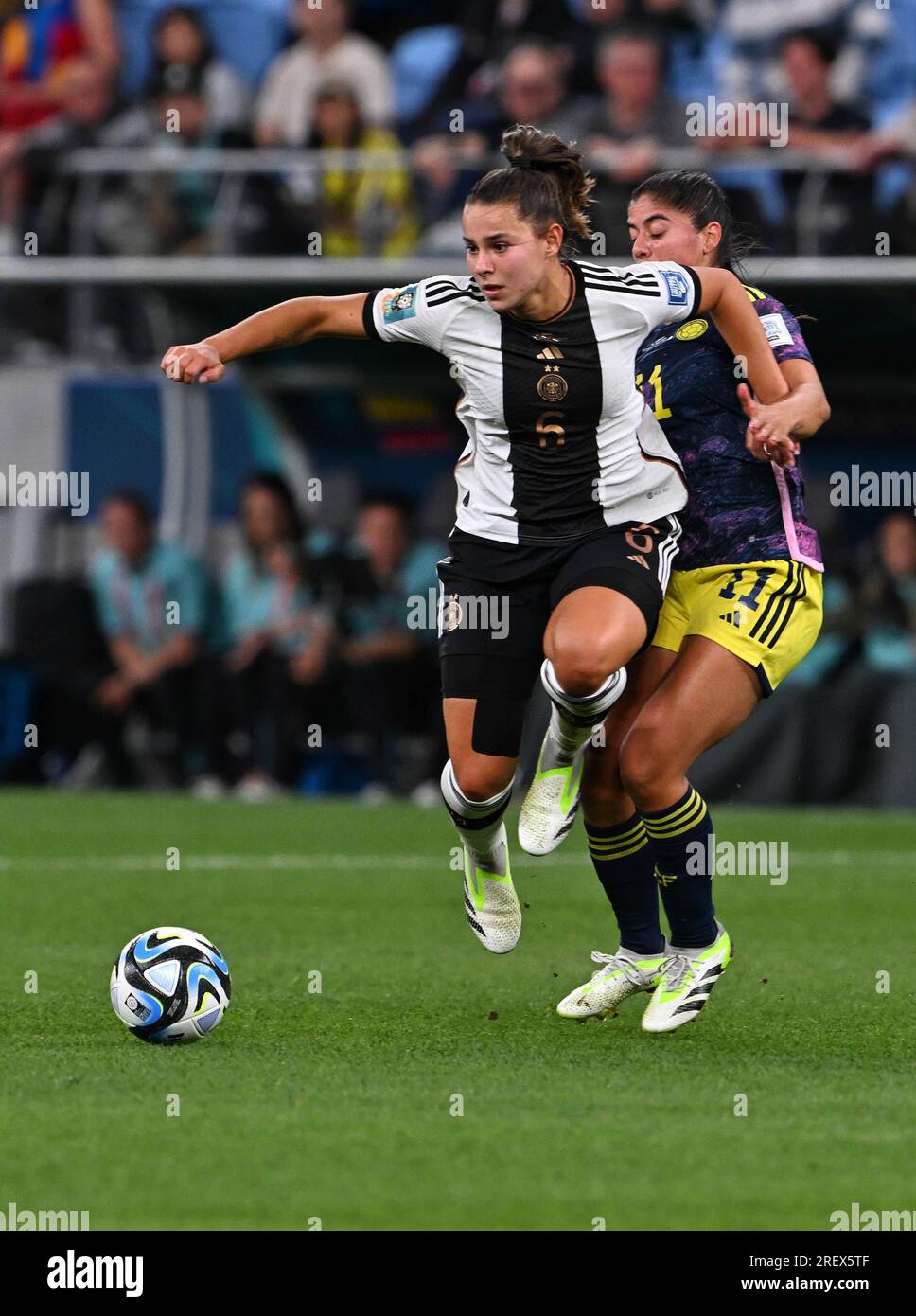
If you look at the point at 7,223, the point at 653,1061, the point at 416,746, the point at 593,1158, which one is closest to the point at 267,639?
the point at 416,746

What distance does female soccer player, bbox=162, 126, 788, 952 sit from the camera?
228 inches

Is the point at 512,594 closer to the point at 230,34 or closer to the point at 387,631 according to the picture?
the point at 387,631

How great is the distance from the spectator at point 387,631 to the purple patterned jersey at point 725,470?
841cm

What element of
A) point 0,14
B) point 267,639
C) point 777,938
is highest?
point 0,14

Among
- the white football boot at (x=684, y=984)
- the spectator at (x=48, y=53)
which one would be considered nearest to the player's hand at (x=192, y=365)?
the white football boot at (x=684, y=984)

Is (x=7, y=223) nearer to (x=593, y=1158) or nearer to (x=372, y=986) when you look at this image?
(x=372, y=986)

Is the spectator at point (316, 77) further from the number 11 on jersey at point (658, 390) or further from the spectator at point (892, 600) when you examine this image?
the number 11 on jersey at point (658, 390)

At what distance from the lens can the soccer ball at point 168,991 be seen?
5.76 metres

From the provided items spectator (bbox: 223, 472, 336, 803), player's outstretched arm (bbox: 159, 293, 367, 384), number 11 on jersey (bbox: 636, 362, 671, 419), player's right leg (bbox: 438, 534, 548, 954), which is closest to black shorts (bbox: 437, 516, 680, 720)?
player's right leg (bbox: 438, 534, 548, 954)

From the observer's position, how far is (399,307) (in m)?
5.91

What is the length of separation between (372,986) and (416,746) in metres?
8.08

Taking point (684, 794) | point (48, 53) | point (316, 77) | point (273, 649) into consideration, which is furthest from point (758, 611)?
point (48, 53)

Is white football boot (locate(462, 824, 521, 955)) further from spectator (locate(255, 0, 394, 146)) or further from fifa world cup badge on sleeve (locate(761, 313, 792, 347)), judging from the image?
spectator (locate(255, 0, 394, 146))

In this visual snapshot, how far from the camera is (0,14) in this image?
17922 mm
